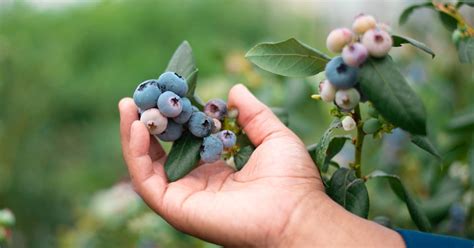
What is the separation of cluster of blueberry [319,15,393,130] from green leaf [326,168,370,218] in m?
0.23

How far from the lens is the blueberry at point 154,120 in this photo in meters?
1.03

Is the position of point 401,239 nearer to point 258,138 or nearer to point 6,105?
point 258,138

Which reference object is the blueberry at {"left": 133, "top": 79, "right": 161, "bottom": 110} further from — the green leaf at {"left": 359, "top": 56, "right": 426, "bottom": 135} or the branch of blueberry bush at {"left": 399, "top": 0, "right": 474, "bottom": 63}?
the branch of blueberry bush at {"left": 399, "top": 0, "right": 474, "bottom": 63}

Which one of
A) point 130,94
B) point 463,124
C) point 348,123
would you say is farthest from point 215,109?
point 130,94

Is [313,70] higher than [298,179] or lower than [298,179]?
higher

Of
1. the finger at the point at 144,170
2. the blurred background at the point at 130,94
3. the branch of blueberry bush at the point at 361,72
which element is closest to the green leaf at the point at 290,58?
the branch of blueberry bush at the point at 361,72

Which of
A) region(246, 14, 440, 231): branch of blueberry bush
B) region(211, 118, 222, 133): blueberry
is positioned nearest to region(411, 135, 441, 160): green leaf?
region(246, 14, 440, 231): branch of blueberry bush

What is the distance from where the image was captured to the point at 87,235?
255 cm

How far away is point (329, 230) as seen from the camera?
101 cm

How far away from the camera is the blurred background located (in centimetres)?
192

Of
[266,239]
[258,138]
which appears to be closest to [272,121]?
[258,138]

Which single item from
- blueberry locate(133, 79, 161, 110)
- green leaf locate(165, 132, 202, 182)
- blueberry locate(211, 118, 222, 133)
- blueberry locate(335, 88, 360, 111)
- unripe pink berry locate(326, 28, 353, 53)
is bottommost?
green leaf locate(165, 132, 202, 182)

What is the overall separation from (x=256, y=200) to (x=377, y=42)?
12.0 inches

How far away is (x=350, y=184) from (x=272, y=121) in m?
0.19
